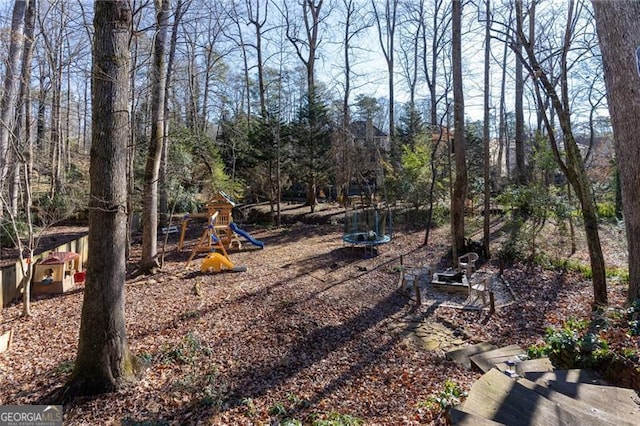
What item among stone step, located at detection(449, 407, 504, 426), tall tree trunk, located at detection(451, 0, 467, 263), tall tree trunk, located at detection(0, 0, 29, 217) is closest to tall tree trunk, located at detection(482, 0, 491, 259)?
tall tree trunk, located at detection(451, 0, 467, 263)

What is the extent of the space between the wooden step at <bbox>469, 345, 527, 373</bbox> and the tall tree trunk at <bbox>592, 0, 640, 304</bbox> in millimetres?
1373

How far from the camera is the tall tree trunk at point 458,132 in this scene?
878cm

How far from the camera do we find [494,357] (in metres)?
4.27

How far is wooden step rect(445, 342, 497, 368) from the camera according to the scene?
14.6 ft

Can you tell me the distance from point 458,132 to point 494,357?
6.32 metres

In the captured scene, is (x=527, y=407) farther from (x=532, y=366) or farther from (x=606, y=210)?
(x=606, y=210)

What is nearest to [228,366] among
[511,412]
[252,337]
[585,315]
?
[252,337]

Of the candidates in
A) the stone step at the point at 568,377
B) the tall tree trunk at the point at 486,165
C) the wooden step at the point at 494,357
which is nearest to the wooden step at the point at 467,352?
the wooden step at the point at 494,357

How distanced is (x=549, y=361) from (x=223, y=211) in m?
9.23

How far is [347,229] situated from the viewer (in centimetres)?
1141

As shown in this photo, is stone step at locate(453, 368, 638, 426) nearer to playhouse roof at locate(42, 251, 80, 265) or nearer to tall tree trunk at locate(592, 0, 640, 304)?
tall tree trunk at locate(592, 0, 640, 304)

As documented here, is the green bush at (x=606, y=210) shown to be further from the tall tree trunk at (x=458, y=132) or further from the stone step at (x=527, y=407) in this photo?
the stone step at (x=527, y=407)

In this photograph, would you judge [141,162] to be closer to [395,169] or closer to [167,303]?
[167,303]

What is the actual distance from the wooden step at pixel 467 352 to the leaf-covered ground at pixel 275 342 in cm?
16
